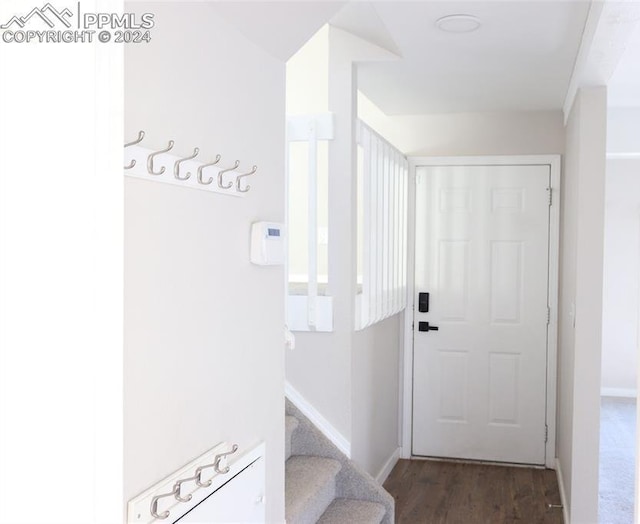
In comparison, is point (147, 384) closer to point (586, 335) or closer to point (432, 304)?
point (586, 335)

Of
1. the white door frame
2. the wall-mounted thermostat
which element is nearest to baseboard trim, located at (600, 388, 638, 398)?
the white door frame

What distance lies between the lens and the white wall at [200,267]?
134cm

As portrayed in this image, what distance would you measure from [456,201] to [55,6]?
4.14 m

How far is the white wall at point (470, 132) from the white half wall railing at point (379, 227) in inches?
12.8

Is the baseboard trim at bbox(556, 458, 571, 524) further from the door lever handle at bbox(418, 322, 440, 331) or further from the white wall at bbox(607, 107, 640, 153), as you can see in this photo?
the white wall at bbox(607, 107, 640, 153)

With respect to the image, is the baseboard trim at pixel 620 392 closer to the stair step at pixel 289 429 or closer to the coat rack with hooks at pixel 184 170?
the stair step at pixel 289 429

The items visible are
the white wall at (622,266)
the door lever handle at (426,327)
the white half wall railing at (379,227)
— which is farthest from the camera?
the white wall at (622,266)

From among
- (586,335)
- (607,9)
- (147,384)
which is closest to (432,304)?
(586,335)

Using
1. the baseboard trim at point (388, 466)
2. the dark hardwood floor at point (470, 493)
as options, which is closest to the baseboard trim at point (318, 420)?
the dark hardwood floor at point (470, 493)

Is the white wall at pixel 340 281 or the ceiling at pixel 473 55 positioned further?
the white wall at pixel 340 281

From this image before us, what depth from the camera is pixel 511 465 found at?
4707 millimetres

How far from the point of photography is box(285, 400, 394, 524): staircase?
9.47 feet

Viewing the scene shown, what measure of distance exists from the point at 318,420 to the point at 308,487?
2.07 feet

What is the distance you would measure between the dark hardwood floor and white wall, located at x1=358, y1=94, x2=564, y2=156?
2.14m
